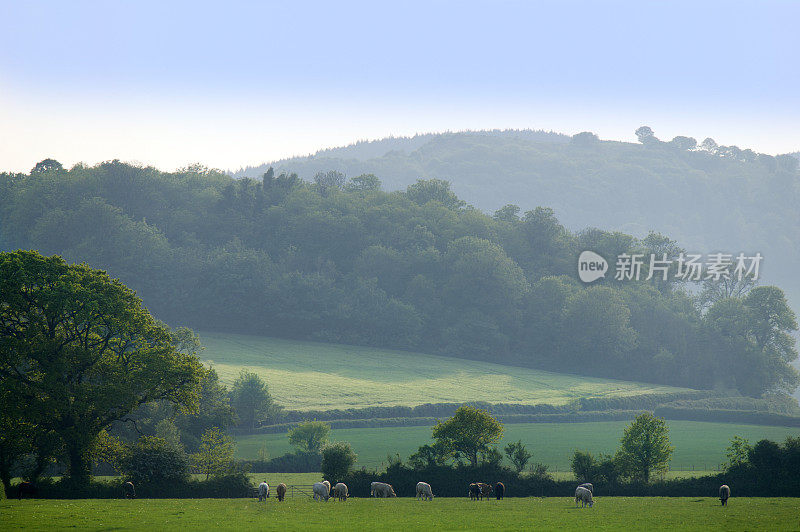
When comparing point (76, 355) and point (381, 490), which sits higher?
point (76, 355)

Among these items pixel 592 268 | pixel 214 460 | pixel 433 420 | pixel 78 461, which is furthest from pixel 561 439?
pixel 592 268

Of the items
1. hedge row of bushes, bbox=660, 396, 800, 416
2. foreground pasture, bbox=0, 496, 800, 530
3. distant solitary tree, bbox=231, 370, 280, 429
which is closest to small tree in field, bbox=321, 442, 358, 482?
foreground pasture, bbox=0, 496, 800, 530

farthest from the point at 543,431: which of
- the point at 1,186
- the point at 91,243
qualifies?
the point at 1,186

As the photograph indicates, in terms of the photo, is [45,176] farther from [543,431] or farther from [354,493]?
[354,493]

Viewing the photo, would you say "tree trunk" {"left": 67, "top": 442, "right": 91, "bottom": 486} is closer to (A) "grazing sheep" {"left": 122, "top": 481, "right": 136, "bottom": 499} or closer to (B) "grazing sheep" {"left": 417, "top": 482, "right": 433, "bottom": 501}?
(A) "grazing sheep" {"left": 122, "top": 481, "right": 136, "bottom": 499}

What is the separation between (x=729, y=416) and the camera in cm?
10800

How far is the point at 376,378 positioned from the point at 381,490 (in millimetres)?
65136

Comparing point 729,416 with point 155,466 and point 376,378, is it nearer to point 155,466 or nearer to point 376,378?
point 376,378

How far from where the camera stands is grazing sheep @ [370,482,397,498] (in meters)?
50.5

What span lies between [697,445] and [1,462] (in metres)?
69.0

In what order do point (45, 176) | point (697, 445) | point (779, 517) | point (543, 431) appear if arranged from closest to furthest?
point (779, 517) → point (697, 445) → point (543, 431) → point (45, 176)

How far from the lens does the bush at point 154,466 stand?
49.9m

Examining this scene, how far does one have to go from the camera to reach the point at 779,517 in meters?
35.9

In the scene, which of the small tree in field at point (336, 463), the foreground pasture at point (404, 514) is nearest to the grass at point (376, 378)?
the small tree in field at point (336, 463)
